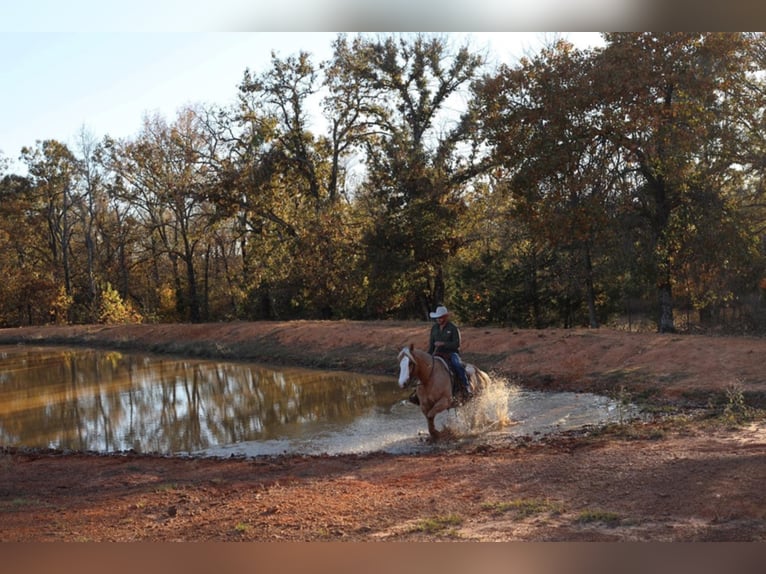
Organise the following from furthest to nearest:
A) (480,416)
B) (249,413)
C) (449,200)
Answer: (449,200)
(249,413)
(480,416)

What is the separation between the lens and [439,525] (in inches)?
221

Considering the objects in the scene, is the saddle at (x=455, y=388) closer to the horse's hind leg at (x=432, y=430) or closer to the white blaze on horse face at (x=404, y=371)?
the horse's hind leg at (x=432, y=430)

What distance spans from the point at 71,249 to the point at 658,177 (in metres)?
38.7

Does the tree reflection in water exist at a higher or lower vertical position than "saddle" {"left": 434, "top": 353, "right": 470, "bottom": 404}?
lower

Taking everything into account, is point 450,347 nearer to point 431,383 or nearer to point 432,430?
point 431,383

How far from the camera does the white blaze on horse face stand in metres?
9.48

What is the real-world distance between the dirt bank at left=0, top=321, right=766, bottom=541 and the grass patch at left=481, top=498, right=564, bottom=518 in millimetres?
16

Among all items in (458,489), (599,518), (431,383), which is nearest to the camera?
(599,518)

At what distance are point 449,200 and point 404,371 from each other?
681 inches

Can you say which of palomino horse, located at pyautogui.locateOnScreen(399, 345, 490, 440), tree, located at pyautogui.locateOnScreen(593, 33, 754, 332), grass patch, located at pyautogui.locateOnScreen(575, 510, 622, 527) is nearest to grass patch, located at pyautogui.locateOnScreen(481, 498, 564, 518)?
grass patch, located at pyautogui.locateOnScreen(575, 510, 622, 527)

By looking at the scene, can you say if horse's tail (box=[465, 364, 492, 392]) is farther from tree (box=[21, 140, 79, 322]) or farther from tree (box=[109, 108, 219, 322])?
tree (box=[21, 140, 79, 322])

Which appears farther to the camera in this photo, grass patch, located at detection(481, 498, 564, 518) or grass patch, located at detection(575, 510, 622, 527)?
grass patch, located at detection(481, 498, 564, 518)

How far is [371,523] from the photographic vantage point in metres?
5.89

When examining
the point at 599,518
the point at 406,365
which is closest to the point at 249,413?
the point at 406,365
